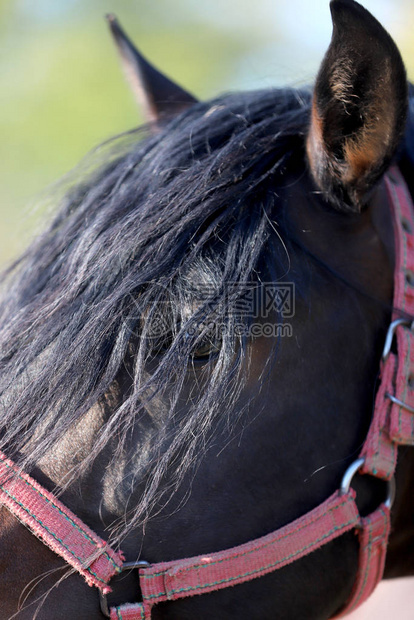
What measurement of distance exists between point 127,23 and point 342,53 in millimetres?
10124

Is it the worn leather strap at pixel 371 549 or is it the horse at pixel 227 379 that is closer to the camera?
the horse at pixel 227 379

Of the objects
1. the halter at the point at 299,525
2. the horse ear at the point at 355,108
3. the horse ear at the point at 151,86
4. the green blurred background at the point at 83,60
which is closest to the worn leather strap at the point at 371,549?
the halter at the point at 299,525

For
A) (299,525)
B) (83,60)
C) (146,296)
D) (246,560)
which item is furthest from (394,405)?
(83,60)

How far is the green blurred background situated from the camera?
8188mm

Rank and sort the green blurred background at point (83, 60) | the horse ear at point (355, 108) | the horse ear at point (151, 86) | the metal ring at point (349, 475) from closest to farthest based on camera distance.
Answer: the horse ear at point (355, 108)
the metal ring at point (349, 475)
the horse ear at point (151, 86)
the green blurred background at point (83, 60)

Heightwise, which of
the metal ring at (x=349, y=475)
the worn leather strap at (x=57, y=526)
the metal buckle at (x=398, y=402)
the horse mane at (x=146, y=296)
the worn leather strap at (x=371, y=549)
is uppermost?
the horse mane at (x=146, y=296)

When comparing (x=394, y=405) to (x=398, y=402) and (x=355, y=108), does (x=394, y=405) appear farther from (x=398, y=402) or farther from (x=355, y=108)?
(x=355, y=108)

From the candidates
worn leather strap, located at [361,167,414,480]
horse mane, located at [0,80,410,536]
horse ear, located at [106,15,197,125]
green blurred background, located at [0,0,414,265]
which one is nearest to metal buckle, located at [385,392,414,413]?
worn leather strap, located at [361,167,414,480]

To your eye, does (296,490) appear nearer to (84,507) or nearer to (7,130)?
(84,507)

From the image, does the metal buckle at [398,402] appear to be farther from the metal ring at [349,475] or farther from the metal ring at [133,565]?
the metal ring at [133,565]

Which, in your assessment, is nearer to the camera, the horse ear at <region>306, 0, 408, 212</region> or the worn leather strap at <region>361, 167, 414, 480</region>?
the horse ear at <region>306, 0, 408, 212</region>

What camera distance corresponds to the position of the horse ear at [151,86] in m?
1.51

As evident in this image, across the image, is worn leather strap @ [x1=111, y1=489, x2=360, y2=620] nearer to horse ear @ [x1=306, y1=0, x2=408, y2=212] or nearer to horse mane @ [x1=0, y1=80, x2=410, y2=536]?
horse mane @ [x1=0, y1=80, x2=410, y2=536]

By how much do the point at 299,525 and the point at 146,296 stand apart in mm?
462
